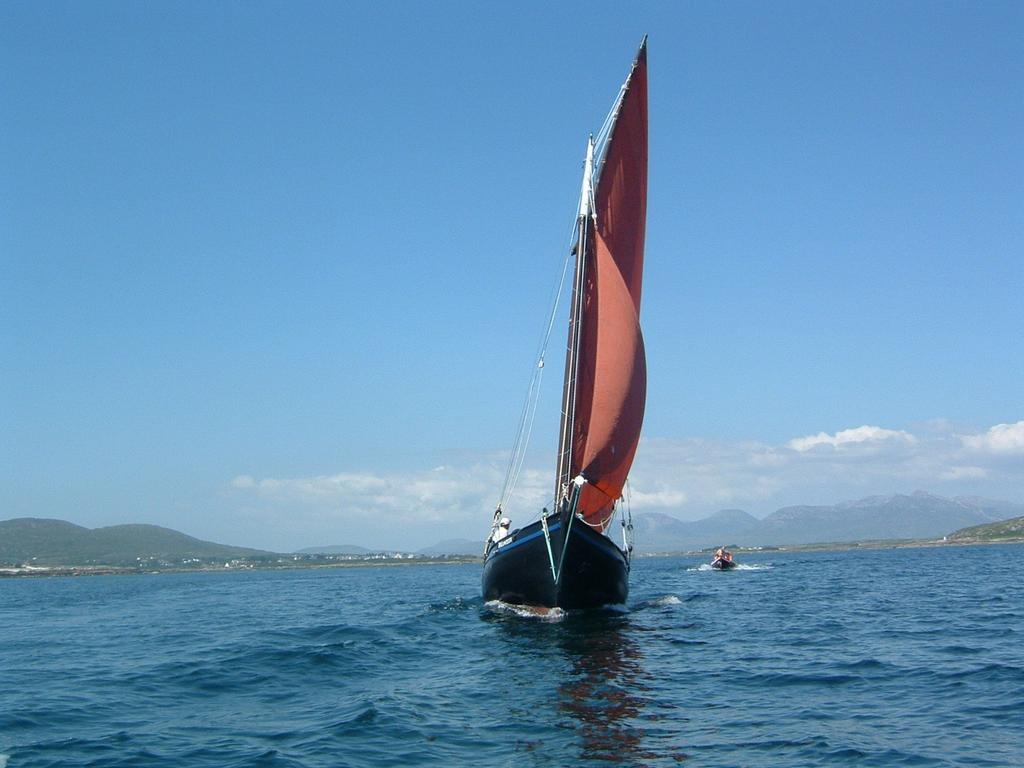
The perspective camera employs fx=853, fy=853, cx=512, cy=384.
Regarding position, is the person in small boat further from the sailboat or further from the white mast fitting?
the white mast fitting

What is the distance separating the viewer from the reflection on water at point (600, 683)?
45.4 ft

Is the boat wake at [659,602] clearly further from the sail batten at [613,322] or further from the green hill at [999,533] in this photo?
the green hill at [999,533]

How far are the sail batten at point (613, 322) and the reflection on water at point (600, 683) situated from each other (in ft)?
18.0

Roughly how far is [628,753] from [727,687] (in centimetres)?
576

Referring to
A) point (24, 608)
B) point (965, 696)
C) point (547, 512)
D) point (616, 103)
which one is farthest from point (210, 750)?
point (24, 608)

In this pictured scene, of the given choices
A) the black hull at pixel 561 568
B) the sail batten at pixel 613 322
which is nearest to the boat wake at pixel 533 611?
the black hull at pixel 561 568

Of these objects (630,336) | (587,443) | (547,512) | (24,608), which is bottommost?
(24,608)

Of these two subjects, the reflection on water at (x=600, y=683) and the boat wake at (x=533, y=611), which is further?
the boat wake at (x=533, y=611)

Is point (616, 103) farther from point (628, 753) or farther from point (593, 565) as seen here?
point (628, 753)

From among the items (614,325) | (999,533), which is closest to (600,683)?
(614,325)

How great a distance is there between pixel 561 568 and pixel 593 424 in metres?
5.35

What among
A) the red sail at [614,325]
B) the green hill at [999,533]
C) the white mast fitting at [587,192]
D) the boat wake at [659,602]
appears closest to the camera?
the red sail at [614,325]

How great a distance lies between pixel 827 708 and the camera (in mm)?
15922

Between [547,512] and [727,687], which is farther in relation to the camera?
[547,512]
